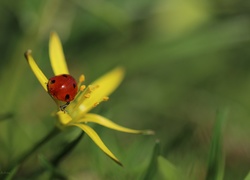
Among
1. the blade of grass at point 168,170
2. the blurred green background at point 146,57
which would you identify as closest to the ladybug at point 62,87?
the blade of grass at point 168,170

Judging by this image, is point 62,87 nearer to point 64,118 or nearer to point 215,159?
point 64,118

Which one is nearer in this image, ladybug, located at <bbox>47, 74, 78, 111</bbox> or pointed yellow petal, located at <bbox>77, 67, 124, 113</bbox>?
ladybug, located at <bbox>47, 74, 78, 111</bbox>

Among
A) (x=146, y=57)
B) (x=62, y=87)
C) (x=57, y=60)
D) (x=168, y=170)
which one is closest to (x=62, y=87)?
(x=62, y=87)

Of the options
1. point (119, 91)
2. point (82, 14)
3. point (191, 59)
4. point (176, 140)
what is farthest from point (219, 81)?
point (176, 140)

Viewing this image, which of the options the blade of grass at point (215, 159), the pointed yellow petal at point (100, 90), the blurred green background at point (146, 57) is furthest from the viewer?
the blurred green background at point (146, 57)

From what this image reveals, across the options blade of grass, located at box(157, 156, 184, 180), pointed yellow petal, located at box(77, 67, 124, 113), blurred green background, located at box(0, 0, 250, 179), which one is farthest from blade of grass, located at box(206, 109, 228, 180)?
blurred green background, located at box(0, 0, 250, 179)

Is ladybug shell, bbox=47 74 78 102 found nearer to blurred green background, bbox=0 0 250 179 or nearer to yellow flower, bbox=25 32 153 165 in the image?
yellow flower, bbox=25 32 153 165

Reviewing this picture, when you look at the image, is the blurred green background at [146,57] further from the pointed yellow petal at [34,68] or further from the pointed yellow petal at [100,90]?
the pointed yellow petal at [34,68]
